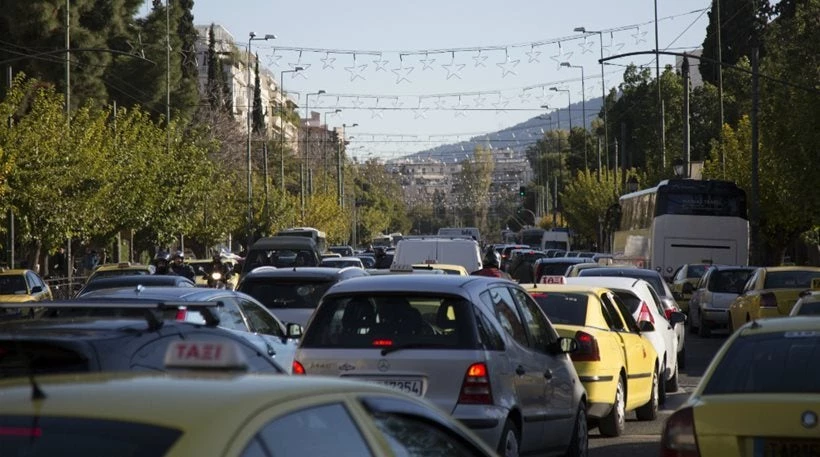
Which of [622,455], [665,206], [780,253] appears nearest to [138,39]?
[780,253]

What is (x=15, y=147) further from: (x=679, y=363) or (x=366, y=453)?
(x=366, y=453)

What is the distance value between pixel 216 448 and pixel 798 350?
18.1ft

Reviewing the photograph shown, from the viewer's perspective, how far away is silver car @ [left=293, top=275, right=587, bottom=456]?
34.9 feet

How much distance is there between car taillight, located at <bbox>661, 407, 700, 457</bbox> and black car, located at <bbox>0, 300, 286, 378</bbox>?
209cm

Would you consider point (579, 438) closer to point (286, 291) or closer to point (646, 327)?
point (646, 327)

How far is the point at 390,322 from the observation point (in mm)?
11094

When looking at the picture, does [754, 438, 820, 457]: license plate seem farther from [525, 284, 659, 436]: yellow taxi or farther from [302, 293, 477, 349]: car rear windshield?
[525, 284, 659, 436]: yellow taxi

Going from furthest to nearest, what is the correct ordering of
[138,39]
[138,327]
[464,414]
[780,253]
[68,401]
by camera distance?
[138,39]
[780,253]
[464,414]
[138,327]
[68,401]

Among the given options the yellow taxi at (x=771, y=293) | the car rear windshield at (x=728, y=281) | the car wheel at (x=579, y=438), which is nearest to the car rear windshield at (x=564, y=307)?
the car wheel at (x=579, y=438)

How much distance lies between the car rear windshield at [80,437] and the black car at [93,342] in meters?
2.86

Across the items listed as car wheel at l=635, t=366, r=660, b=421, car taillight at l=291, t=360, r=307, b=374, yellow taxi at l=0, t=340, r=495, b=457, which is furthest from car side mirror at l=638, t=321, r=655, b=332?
yellow taxi at l=0, t=340, r=495, b=457

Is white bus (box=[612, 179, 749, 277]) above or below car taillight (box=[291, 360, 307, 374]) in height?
above

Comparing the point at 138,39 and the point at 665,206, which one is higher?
the point at 138,39

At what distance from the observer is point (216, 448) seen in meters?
4.04
